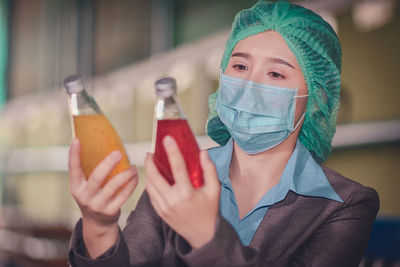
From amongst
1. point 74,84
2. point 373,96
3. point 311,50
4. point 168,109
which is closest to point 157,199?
point 168,109

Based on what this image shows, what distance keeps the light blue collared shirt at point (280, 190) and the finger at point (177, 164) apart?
32 cm

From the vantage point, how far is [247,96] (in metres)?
0.99

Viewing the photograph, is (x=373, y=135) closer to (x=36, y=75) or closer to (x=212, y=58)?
(x=212, y=58)

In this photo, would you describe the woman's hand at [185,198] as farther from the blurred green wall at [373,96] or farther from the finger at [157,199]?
the blurred green wall at [373,96]

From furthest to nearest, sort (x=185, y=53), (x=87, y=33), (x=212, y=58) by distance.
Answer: (x=87, y=33)
(x=185, y=53)
(x=212, y=58)

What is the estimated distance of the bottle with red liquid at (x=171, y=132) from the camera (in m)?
0.72

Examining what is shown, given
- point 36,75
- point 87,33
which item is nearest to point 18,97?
point 36,75

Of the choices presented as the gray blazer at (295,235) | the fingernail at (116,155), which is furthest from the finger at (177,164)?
the gray blazer at (295,235)

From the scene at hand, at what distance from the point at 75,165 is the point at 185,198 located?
205 millimetres

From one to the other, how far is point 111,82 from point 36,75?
63.1 inches

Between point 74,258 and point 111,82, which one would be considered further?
point 111,82

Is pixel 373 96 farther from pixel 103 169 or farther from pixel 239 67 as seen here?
pixel 103 169

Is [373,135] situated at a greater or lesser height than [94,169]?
lesser

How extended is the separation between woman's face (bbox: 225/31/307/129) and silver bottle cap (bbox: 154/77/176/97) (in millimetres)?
297
